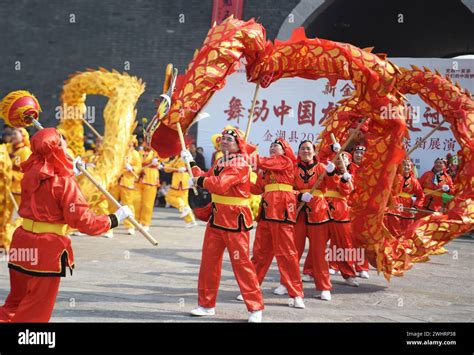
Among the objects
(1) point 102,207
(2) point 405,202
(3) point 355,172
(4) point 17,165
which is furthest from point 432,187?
(4) point 17,165

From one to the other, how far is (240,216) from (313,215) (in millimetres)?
1491

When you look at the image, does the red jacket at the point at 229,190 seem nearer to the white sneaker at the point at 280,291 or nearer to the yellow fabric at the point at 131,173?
the white sneaker at the point at 280,291

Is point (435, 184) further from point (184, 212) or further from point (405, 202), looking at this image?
point (184, 212)

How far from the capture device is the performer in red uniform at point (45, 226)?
405cm

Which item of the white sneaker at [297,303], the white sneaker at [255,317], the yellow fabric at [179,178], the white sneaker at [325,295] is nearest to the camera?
the white sneaker at [255,317]

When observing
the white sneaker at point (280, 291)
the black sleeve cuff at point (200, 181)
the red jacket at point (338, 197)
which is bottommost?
the white sneaker at point (280, 291)

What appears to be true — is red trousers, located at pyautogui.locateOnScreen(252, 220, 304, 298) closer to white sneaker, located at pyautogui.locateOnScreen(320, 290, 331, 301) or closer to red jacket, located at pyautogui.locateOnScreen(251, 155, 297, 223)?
red jacket, located at pyautogui.locateOnScreen(251, 155, 297, 223)

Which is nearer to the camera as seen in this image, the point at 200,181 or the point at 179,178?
the point at 200,181

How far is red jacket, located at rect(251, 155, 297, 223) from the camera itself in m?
5.75

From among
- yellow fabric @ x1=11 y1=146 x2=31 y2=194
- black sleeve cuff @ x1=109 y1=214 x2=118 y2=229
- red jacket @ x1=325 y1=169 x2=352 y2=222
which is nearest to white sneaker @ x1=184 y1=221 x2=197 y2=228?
yellow fabric @ x1=11 y1=146 x2=31 y2=194

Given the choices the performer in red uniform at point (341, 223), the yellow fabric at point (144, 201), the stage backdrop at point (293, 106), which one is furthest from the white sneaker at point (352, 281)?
the stage backdrop at point (293, 106)

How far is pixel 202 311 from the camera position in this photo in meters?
5.17

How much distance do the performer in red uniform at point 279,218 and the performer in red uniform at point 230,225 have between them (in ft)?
1.94

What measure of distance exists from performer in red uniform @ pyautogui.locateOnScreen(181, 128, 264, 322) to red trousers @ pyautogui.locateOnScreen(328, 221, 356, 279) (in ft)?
6.05
